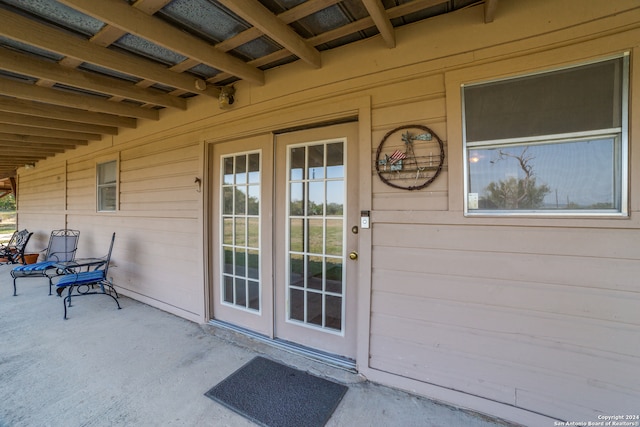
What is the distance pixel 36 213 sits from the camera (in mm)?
6570

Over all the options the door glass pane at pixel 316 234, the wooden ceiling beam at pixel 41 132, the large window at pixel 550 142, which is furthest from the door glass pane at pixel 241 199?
the wooden ceiling beam at pixel 41 132

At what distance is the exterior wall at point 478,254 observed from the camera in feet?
4.65

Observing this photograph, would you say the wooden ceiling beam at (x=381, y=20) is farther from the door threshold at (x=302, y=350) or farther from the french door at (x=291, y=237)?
the door threshold at (x=302, y=350)

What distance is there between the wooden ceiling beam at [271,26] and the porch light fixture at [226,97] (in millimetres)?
1009

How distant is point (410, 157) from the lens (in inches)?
72.8

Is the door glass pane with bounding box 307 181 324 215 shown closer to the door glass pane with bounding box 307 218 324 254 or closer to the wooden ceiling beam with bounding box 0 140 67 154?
the door glass pane with bounding box 307 218 324 254

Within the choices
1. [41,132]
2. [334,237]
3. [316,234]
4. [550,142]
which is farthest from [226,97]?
[41,132]

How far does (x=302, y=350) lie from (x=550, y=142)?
7.70ft

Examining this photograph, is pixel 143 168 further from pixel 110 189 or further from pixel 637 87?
pixel 637 87

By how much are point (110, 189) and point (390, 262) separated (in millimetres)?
4573

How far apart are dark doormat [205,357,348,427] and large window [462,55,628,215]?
159cm

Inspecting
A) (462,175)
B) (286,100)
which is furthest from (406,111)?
(286,100)

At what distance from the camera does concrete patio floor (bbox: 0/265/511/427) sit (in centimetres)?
164

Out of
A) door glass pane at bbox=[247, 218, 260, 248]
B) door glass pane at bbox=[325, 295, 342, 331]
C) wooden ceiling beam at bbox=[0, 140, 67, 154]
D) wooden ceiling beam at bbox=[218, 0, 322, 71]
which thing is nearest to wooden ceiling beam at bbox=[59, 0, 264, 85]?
wooden ceiling beam at bbox=[218, 0, 322, 71]
